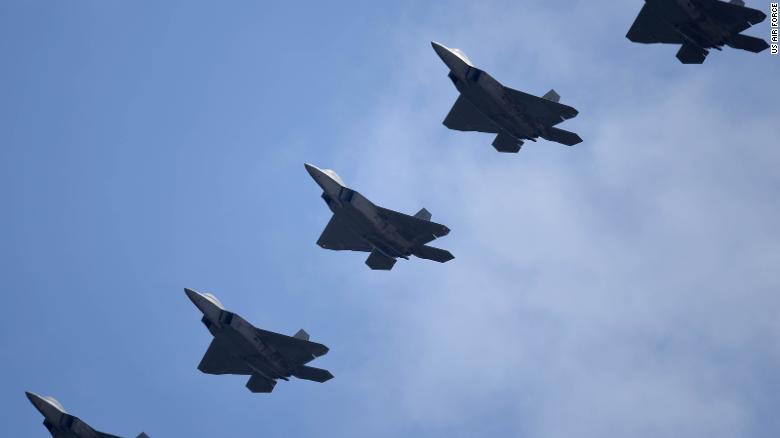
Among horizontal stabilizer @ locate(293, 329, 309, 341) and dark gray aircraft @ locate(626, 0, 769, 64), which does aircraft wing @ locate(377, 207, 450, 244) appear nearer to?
horizontal stabilizer @ locate(293, 329, 309, 341)

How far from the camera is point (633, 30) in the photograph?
87.1 meters

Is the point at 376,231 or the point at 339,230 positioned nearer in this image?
the point at 376,231

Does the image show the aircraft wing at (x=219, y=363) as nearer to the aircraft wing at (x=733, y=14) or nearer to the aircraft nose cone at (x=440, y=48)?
the aircraft nose cone at (x=440, y=48)

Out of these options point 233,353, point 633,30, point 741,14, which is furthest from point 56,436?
point 741,14

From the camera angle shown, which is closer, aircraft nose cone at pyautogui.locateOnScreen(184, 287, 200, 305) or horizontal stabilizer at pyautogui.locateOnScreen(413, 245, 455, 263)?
aircraft nose cone at pyautogui.locateOnScreen(184, 287, 200, 305)

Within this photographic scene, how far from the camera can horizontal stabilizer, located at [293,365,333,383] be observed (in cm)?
8575

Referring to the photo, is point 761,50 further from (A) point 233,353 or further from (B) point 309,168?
(A) point 233,353

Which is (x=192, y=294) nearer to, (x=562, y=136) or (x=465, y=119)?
(x=465, y=119)

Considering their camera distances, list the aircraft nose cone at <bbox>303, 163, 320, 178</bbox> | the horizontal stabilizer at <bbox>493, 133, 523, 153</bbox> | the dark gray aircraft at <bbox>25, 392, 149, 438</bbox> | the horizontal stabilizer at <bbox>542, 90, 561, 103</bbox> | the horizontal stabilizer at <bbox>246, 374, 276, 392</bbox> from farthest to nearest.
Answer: the horizontal stabilizer at <bbox>493, 133, 523, 153</bbox>, the horizontal stabilizer at <bbox>246, 374, 276, 392</bbox>, the horizontal stabilizer at <bbox>542, 90, 561, 103</bbox>, the aircraft nose cone at <bbox>303, 163, 320, 178</bbox>, the dark gray aircraft at <bbox>25, 392, 149, 438</bbox>

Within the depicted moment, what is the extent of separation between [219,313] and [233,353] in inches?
188

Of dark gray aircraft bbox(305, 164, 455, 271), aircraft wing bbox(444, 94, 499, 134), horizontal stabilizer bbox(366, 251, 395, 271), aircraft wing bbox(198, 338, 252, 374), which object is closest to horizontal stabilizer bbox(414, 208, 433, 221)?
dark gray aircraft bbox(305, 164, 455, 271)

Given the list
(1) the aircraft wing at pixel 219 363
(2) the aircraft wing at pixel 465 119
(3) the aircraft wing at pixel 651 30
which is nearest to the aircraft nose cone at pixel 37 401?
(1) the aircraft wing at pixel 219 363

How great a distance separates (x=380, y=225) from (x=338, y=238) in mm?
7521

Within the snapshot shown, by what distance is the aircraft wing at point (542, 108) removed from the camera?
85375mm
